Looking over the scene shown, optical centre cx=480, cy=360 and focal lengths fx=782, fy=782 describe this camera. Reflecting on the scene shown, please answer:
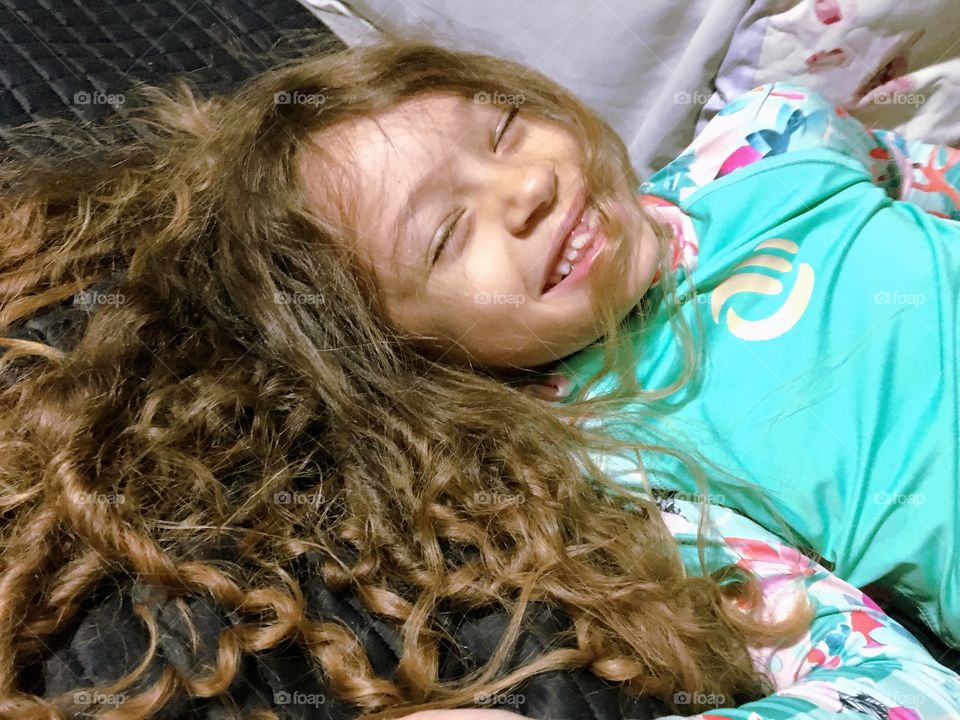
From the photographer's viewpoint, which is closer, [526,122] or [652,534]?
[652,534]

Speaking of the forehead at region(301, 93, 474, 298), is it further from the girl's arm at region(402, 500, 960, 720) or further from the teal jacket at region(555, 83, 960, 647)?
the girl's arm at region(402, 500, 960, 720)

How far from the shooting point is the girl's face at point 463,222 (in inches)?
32.7

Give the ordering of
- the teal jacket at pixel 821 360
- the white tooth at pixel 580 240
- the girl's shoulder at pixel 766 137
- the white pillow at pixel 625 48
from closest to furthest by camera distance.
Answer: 1. the teal jacket at pixel 821 360
2. the white tooth at pixel 580 240
3. the girl's shoulder at pixel 766 137
4. the white pillow at pixel 625 48

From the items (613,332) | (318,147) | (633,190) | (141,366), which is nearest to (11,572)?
(141,366)

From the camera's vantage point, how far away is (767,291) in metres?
0.91

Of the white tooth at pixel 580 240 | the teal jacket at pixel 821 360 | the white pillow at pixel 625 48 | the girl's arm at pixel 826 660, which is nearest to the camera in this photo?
the girl's arm at pixel 826 660

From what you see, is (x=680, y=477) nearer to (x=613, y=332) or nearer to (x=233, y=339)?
(x=613, y=332)

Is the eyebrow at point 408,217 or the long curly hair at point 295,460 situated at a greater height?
the eyebrow at point 408,217

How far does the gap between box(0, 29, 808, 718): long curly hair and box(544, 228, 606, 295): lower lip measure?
28 millimetres

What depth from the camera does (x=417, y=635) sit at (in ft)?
2.30

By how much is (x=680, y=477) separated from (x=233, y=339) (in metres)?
0.51

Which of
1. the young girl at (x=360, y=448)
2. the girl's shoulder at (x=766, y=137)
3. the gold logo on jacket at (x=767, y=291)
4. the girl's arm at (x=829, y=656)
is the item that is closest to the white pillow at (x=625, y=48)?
the girl's shoulder at (x=766, y=137)

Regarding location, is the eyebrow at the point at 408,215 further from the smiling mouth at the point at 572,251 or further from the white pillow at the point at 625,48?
A: the white pillow at the point at 625,48

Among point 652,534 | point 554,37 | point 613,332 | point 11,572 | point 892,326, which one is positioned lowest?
point 11,572
